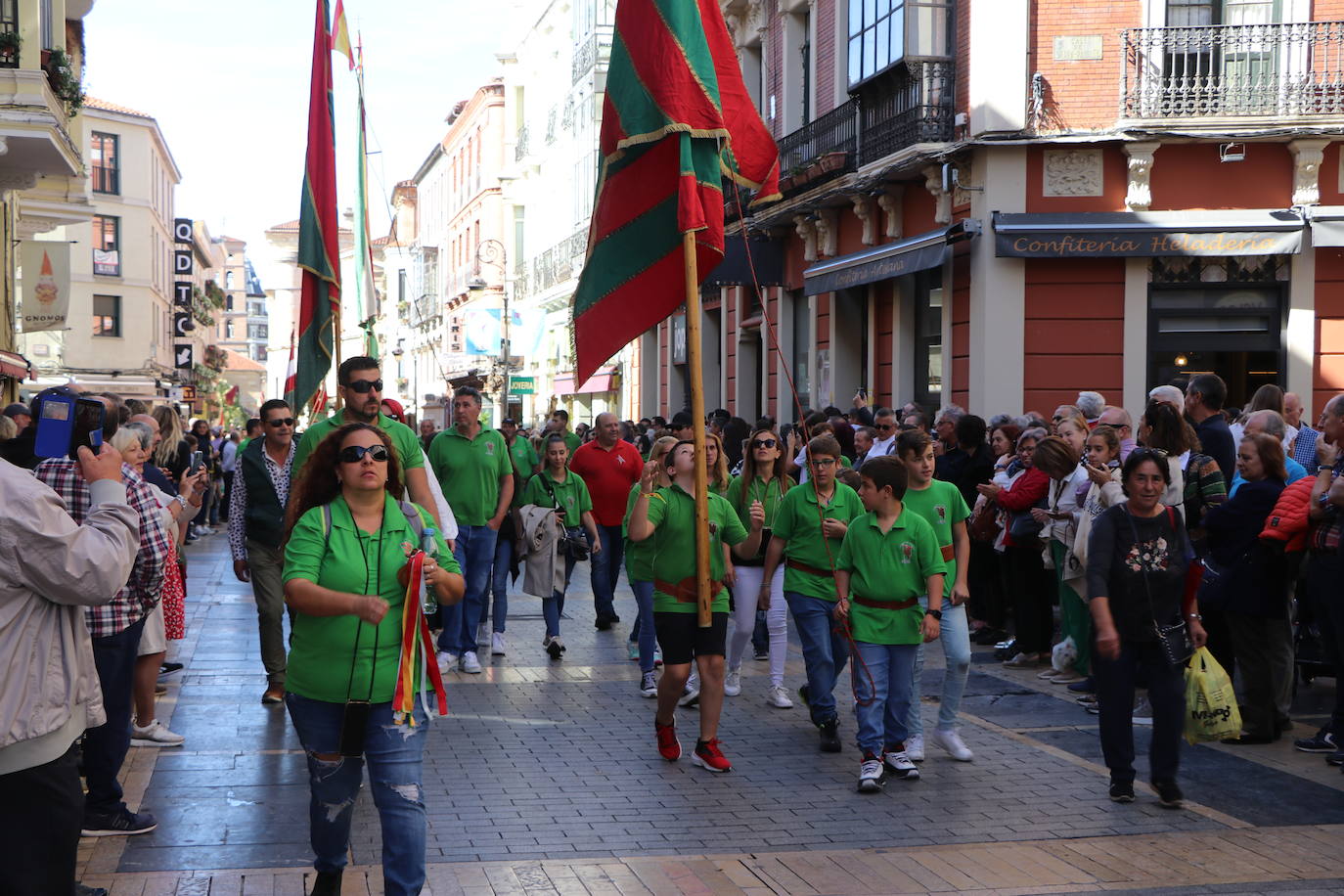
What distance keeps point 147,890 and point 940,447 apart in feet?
29.0

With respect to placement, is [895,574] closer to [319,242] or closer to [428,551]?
[428,551]

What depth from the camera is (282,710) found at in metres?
9.12

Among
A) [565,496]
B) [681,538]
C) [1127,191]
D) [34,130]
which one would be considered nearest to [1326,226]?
[1127,191]

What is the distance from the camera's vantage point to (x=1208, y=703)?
286 inches

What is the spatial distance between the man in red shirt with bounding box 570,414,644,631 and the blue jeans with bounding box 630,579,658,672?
245 centimetres

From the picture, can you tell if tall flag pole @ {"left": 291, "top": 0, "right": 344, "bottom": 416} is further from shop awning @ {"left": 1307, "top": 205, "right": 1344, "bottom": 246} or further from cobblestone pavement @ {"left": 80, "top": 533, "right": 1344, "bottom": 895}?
shop awning @ {"left": 1307, "top": 205, "right": 1344, "bottom": 246}

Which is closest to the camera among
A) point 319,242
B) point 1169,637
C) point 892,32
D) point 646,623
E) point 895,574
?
point 1169,637

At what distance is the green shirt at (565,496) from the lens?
12023 mm

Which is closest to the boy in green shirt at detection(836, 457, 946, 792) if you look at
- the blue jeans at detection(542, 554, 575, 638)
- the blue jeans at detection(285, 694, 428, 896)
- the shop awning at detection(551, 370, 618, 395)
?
the blue jeans at detection(285, 694, 428, 896)

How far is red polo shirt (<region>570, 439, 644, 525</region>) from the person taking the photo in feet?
42.0

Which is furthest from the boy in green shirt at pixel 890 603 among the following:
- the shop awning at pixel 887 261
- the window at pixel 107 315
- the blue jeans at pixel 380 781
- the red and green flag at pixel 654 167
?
the window at pixel 107 315

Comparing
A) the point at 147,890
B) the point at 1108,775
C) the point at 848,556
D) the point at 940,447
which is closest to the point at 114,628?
the point at 147,890

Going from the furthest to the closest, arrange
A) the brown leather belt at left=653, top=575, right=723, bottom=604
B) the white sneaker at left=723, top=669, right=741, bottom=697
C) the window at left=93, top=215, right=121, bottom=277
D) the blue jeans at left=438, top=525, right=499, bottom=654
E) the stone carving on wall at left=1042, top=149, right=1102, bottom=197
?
1. the window at left=93, top=215, right=121, bottom=277
2. the stone carving on wall at left=1042, top=149, right=1102, bottom=197
3. the blue jeans at left=438, top=525, right=499, bottom=654
4. the white sneaker at left=723, top=669, right=741, bottom=697
5. the brown leather belt at left=653, top=575, right=723, bottom=604

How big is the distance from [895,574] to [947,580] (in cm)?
68
